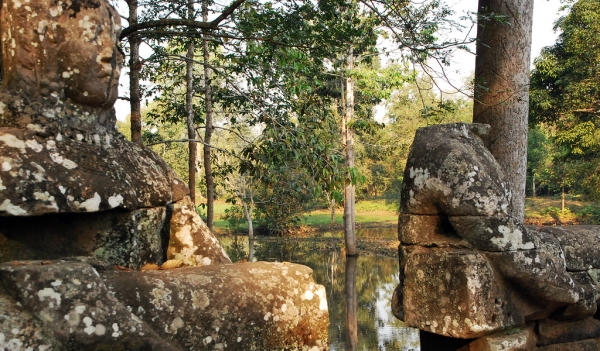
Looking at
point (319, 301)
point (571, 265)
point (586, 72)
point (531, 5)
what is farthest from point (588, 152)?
point (319, 301)

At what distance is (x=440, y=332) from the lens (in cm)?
424

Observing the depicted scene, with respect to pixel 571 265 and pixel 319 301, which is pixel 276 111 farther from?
pixel 319 301

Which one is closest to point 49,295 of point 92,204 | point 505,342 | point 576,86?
point 92,204

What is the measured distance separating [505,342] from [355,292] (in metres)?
9.39

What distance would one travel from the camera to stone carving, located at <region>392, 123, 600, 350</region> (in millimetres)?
4102

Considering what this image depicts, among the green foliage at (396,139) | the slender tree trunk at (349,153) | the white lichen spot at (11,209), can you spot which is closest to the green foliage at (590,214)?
the green foliage at (396,139)

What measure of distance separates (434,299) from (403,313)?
43cm

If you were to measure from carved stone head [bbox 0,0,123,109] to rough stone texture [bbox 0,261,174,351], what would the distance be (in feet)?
3.01

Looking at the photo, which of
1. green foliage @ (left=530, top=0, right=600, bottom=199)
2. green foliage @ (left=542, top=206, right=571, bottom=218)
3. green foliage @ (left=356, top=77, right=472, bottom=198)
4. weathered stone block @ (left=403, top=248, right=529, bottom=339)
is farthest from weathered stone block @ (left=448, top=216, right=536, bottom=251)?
green foliage @ (left=542, top=206, right=571, bottom=218)

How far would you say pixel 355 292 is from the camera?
528 inches

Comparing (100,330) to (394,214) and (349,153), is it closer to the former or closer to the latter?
(349,153)

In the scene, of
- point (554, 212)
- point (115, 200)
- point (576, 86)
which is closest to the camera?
point (115, 200)

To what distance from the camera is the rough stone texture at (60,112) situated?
7.61 ft

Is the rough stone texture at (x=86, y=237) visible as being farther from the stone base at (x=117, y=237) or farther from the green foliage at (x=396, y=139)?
the green foliage at (x=396, y=139)
